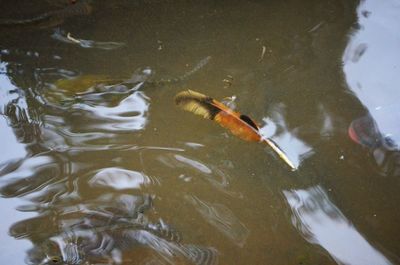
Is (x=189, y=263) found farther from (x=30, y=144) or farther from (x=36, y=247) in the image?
(x=30, y=144)

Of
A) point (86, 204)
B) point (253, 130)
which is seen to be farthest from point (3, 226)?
point (253, 130)

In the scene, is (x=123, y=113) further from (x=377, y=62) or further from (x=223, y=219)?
(x=377, y=62)

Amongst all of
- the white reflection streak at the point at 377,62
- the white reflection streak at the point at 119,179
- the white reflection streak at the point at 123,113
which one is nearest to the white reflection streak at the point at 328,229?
the white reflection streak at the point at 377,62

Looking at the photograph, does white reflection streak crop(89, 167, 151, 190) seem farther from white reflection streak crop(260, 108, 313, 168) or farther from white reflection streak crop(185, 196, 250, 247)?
white reflection streak crop(260, 108, 313, 168)

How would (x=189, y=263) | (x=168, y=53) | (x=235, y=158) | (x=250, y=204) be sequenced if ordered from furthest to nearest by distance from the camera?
1. (x=168, y=53)
2. (x=235, y=158)
3. (x=250, y=204)
4. (x=189, y=263)

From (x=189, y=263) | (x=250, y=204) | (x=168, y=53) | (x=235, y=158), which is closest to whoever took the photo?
(x=189, y=263)

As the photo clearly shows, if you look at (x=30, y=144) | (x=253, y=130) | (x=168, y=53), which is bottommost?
(x=30, y=144)
